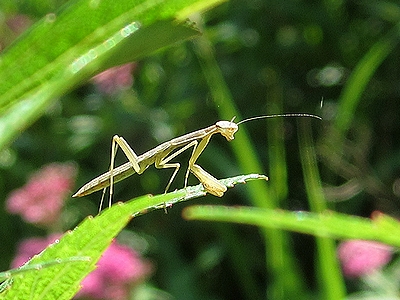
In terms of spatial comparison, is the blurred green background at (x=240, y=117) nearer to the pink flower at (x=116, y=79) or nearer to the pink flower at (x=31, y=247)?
the pink flower at (x=116, y=79)

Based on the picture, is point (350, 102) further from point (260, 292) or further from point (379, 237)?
point (379, 237)

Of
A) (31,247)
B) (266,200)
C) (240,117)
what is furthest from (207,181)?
(240,117)

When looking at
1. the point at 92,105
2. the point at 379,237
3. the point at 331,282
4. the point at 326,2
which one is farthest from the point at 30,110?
the point at 326,2

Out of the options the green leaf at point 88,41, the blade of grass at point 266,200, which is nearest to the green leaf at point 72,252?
the green leaf at point 88,41

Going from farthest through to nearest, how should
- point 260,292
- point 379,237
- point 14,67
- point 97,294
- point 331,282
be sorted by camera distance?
point 260,292, point 97,294, point 331,282, point 379,237, point 14,67

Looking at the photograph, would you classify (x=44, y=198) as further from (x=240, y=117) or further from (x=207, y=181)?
(x=207, y=181)

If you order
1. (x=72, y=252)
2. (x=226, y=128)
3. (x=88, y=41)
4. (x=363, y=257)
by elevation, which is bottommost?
(x=72, y=252)

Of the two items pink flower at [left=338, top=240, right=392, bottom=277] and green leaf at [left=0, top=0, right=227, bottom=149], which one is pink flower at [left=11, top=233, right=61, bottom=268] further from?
green leaf at [left=0, top=0, right=227, bottom=149]
